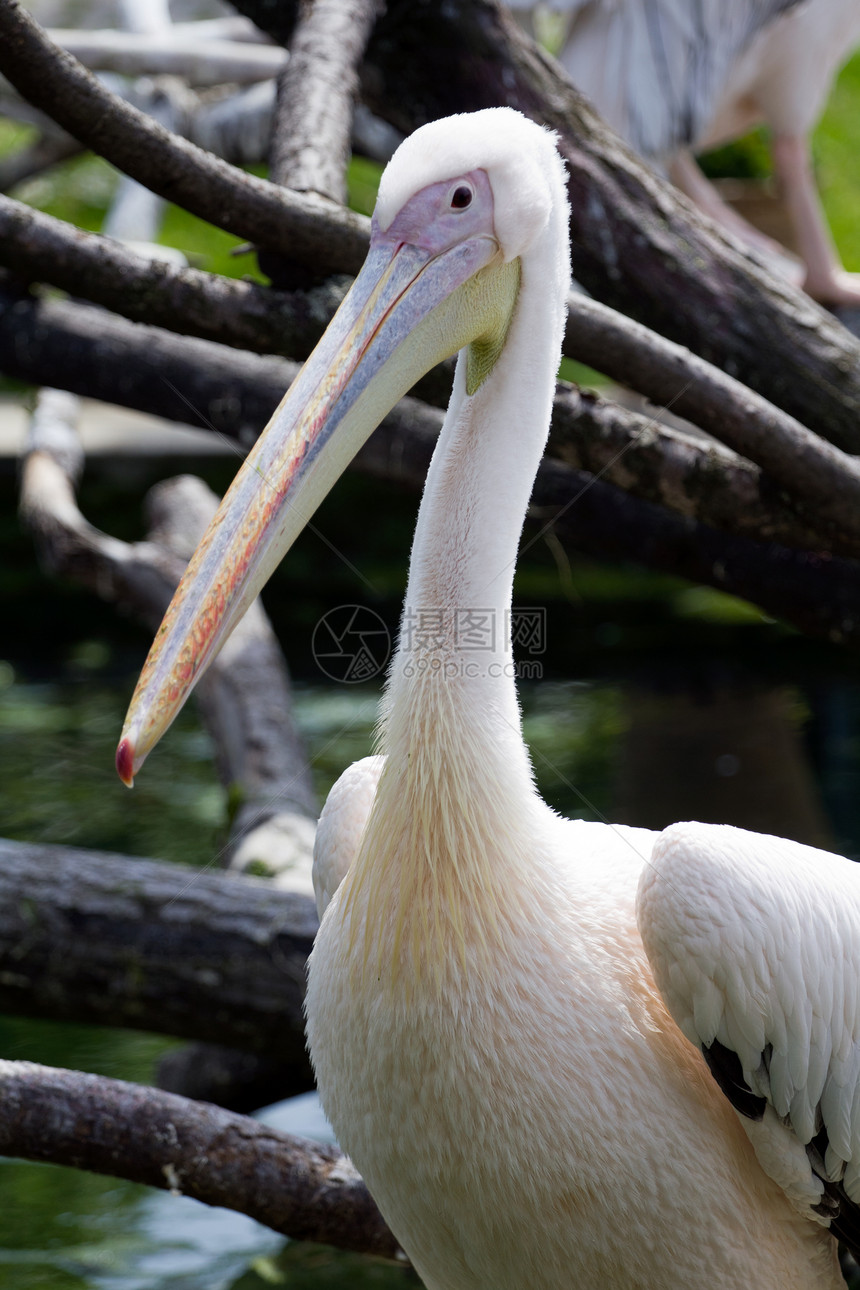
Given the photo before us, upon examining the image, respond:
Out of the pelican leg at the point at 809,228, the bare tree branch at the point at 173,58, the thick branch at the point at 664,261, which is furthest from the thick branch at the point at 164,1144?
the bare tree branch at the point at 173,58

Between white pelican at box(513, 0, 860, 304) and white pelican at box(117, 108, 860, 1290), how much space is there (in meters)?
2.68

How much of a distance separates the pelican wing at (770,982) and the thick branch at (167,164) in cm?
103

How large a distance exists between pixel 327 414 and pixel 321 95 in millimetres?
1221

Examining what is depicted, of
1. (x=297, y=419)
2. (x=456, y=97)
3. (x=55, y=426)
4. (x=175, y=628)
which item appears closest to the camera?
(x=175, y=628)

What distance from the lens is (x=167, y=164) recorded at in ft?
6.19

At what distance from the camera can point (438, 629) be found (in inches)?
56.7

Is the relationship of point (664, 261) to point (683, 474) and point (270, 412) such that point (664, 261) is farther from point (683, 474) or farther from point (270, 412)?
point (270, 412)

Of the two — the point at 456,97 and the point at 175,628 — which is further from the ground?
the point at 456,97

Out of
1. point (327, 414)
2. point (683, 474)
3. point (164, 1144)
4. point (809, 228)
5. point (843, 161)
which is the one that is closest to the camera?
point (327, 414)

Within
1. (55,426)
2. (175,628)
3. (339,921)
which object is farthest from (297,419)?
(55,426)

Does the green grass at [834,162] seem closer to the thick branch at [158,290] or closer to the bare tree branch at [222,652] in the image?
the bare tree branch at [222,652]

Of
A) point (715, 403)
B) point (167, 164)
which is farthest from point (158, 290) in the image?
point (715, 403)

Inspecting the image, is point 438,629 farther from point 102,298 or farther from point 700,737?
point 700,737

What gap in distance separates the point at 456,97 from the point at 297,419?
1395mm
